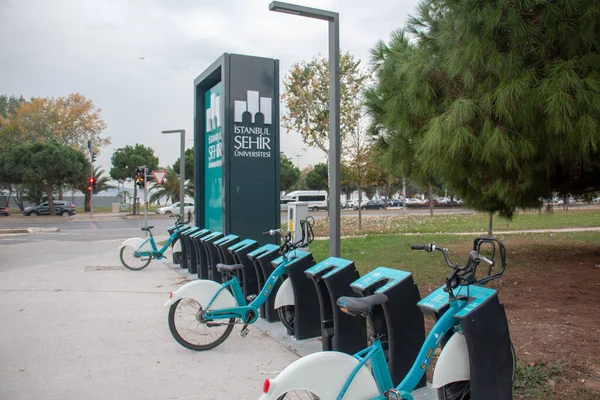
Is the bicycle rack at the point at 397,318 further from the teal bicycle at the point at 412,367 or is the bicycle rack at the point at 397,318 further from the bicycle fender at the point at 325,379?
the bicycle fender at the point at 325,379

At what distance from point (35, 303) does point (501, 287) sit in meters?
6.49

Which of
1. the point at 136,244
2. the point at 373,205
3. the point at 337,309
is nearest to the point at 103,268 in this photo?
the point at 136,244

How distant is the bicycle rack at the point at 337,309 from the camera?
4.14m

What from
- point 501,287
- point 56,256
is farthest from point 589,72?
point 56,256

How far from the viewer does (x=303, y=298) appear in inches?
192

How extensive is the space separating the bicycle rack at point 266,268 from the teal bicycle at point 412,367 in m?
2.47

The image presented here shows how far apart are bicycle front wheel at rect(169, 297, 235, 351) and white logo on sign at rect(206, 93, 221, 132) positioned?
A: 5.79m

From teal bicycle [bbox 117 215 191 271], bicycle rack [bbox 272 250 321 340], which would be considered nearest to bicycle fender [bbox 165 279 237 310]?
bicycle rack [bbox 272 250 321 340]

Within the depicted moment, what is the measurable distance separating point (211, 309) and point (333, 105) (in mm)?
2550

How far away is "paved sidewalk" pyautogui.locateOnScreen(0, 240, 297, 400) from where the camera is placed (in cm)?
391

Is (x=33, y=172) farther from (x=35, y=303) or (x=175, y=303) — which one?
(x=175, y=303)


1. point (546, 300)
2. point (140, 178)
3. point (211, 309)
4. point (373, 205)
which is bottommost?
point (546, 300)

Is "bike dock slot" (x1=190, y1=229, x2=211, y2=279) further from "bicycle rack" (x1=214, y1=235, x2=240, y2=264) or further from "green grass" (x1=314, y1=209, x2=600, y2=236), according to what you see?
"green grass" (x1=314, y1=209, x2=600, y2=236)

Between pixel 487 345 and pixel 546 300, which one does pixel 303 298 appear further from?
pixel 546 300
